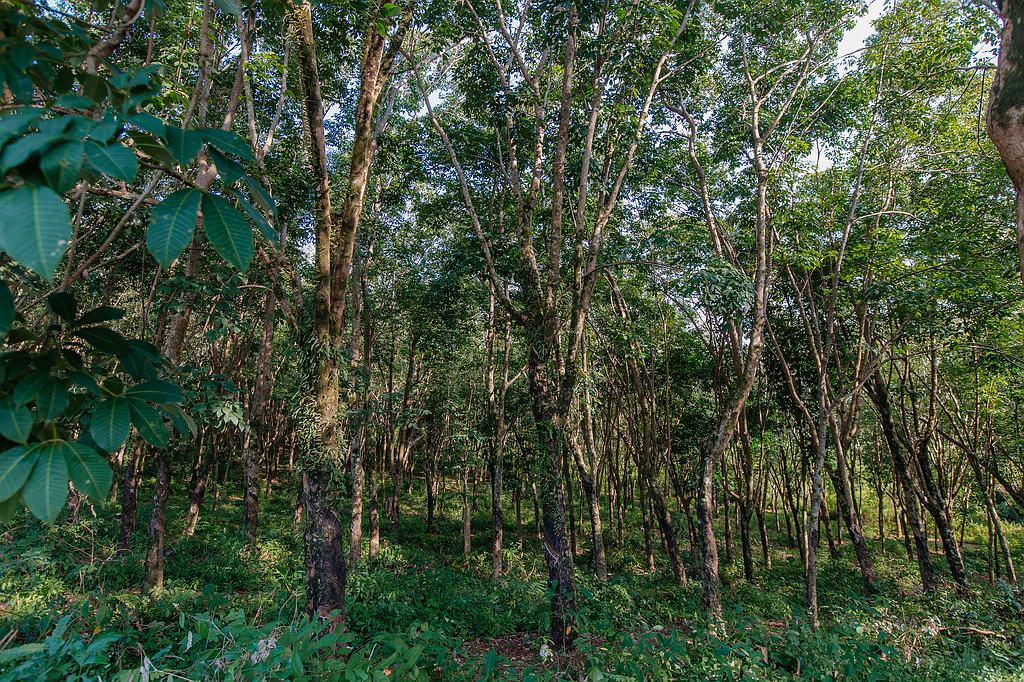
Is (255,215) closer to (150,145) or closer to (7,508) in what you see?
(150,145)

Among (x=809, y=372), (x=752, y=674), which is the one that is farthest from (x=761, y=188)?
(x=752, y=674)

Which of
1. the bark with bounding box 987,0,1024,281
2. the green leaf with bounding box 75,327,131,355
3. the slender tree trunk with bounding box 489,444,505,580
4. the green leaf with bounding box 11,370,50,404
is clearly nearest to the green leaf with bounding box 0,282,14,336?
the green leaf with bounding box 11,370,50,404

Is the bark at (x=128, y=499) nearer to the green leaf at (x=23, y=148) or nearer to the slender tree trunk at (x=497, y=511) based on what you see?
the slender tree trunk at (x=497, y=511)

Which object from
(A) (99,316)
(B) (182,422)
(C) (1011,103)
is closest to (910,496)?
(C) (1011,103)

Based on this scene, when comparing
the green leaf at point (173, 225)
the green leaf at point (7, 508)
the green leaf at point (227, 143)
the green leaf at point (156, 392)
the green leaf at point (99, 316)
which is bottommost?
the green leaf at point (7, 508)

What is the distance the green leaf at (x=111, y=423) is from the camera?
1462 mm

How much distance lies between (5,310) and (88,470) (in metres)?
0.45

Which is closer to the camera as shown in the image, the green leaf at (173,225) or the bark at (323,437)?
the green leaf at (173,225)

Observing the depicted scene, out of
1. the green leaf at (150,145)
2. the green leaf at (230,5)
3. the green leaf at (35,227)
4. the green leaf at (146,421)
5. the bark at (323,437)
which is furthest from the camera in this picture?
the bark at (323,437)

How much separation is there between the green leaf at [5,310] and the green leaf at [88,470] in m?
0.35

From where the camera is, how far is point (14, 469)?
4.29 feet

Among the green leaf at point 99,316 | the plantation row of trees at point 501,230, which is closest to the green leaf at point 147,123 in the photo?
the plantation row of trees at point 501,230

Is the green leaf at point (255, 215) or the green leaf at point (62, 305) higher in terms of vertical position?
the green leaf at point (255, 215)

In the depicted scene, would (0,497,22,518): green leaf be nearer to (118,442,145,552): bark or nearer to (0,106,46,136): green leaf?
(0,106,46,136): green leaf
